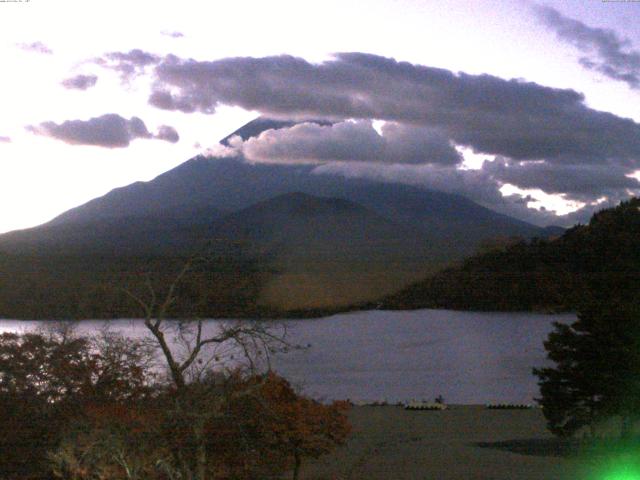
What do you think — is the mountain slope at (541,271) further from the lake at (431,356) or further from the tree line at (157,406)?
the tree line at (157,406)

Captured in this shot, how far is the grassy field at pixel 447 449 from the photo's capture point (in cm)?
630

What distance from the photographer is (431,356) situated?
44.7 feet

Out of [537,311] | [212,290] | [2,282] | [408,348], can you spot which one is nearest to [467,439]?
[537,311]

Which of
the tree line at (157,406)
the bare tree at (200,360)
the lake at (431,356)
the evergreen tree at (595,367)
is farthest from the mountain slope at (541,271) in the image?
the bare tree at (200,360)

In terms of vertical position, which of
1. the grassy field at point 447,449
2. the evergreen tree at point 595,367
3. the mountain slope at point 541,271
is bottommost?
the grassy field at point 447,449

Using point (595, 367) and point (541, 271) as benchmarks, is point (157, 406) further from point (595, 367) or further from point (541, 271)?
point (541, 271)

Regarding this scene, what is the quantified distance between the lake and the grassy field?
0.68 m

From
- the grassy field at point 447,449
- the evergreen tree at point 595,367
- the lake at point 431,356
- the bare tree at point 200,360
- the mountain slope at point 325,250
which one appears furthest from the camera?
the lake at point 431,356

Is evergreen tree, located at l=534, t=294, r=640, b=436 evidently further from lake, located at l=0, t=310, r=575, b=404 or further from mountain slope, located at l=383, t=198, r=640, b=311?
lake, located at l=0, t=310, r=575, b=404

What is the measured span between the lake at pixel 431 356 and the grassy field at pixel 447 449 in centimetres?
68

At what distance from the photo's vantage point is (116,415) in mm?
4113

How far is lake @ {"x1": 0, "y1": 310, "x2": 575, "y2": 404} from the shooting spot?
11039 millimetres

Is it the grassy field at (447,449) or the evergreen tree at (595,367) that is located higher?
the evergreen tree at (595,367)

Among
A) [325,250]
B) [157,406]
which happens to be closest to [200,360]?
[157,406]
